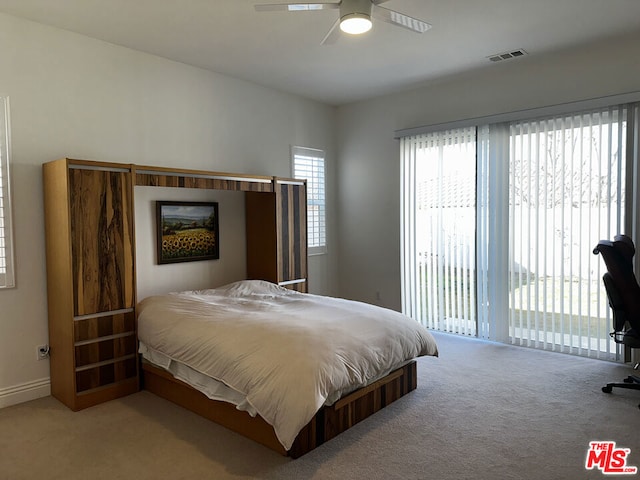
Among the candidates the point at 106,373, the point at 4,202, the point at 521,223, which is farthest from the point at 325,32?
the point at 106,373

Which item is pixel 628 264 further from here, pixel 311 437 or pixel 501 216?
pixel 311 437

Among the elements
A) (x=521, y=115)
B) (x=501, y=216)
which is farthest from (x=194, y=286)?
(x=521, y=115)

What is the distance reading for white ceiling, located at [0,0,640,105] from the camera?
3238mm

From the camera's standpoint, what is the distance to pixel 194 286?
4512mm

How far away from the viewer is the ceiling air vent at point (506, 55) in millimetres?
4184

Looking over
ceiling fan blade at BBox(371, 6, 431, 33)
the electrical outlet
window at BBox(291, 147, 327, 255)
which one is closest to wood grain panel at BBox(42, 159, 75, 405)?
the electrical outlet

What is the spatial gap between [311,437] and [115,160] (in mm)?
2885

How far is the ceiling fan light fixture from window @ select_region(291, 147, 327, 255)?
283 cm

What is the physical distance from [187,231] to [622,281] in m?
3.77

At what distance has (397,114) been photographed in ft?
18.0

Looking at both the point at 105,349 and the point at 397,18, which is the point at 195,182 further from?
the point at 397,18

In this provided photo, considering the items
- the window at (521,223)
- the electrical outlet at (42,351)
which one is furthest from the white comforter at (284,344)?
the window at (521,223)

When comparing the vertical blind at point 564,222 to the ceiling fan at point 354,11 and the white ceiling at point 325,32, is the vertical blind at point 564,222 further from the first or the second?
the ceiling fan at point 354,11

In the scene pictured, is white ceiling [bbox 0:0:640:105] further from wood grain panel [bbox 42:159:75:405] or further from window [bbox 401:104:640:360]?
wood grain panel [bbox 42:159:75:405]
